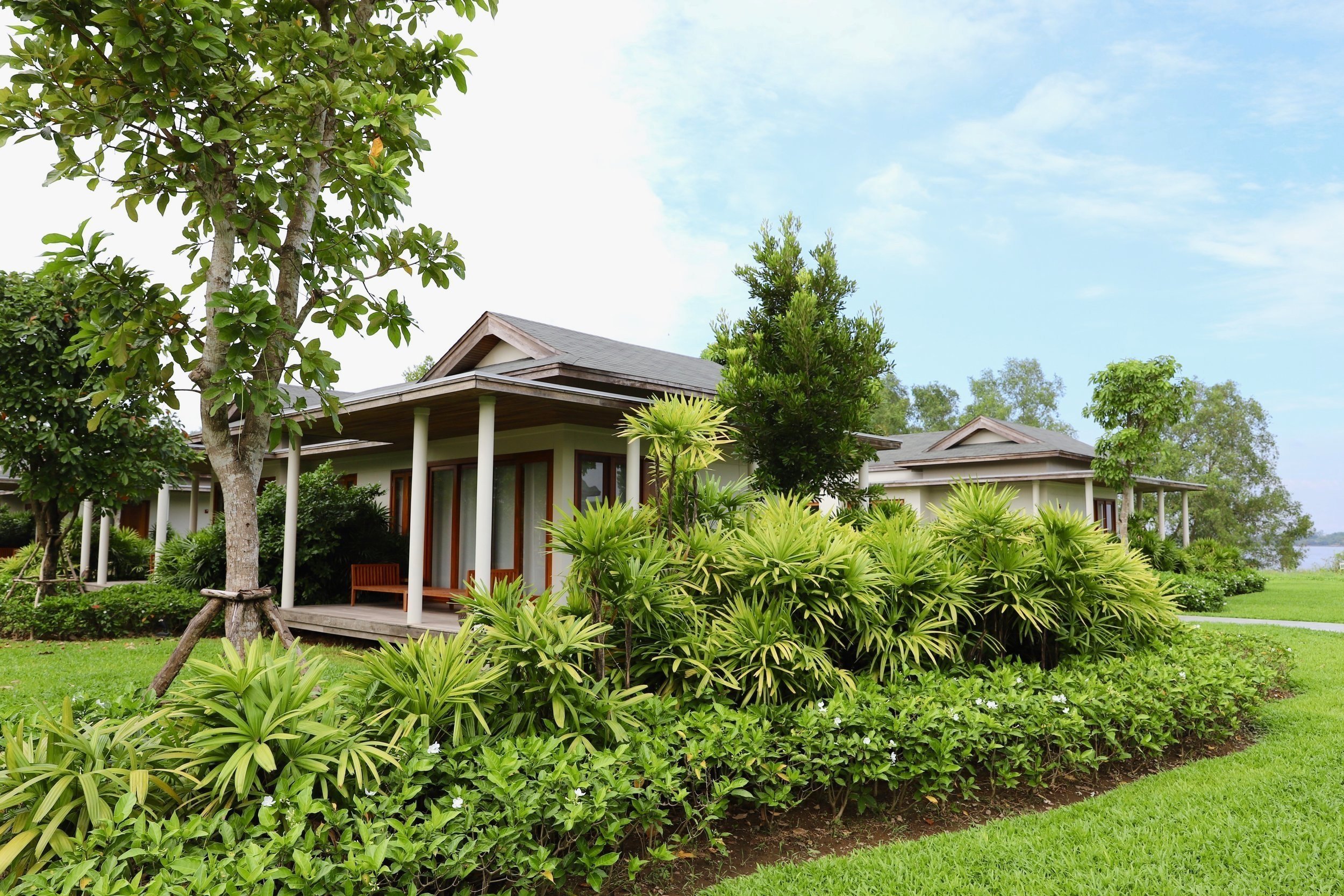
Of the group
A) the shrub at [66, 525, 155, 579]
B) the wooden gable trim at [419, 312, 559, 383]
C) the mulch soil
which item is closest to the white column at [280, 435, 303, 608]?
the wooden gable trim at [419, 312, 559, 383]

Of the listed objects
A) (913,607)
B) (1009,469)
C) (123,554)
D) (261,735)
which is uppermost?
(1009,469)

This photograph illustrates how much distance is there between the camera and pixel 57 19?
3527 millimetres

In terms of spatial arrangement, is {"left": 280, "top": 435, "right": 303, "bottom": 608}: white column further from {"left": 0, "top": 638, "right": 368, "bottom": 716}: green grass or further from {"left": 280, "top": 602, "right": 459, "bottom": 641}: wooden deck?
{"left": 0, "top": 638, "right": 368, "bottom": 716}: green grass

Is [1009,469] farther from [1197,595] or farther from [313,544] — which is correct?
[313,544]

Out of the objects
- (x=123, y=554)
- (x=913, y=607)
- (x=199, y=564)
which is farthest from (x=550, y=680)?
(x=123, y=554)

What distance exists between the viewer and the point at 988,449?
24.2 metres

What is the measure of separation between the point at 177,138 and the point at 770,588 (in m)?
4.06

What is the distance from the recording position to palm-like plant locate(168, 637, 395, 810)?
10.5 ft

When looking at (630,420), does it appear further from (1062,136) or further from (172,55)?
(1062,136)

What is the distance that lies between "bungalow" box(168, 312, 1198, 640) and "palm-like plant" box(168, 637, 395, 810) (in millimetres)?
5212

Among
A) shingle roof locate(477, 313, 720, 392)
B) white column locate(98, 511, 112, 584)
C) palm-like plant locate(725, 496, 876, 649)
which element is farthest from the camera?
white column locate(98, 511, 112, 584)

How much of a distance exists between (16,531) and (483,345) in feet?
55.0

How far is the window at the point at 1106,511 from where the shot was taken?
2453 centimetres

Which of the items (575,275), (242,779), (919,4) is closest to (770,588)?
(242,779)
